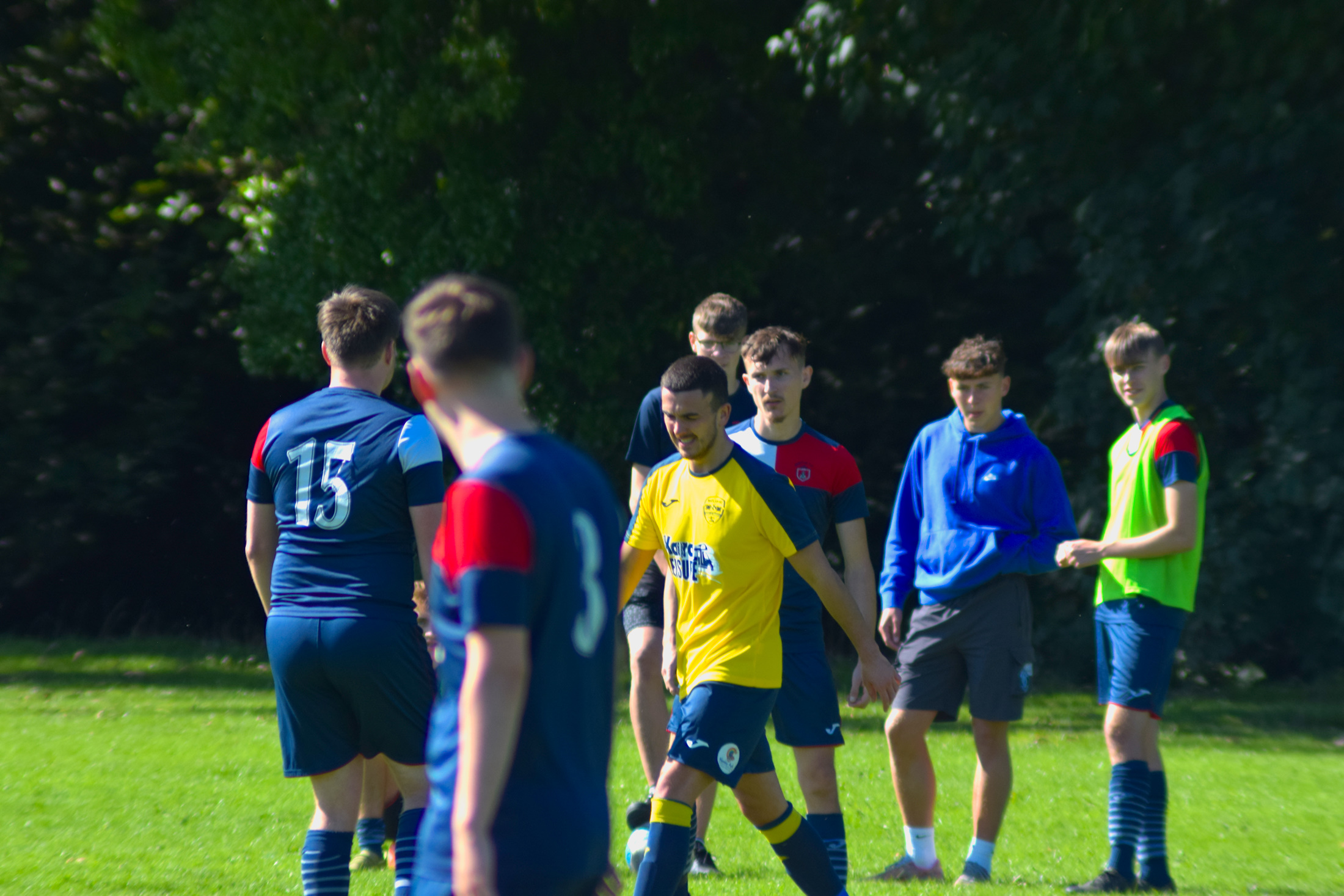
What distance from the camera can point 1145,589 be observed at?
5.47 meters

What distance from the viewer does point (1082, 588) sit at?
43.7 ft

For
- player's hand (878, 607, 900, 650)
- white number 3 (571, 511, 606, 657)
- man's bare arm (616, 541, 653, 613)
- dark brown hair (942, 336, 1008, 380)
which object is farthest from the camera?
player's hand (878, 607, 900, 650)

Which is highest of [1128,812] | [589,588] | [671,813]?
[589,588]

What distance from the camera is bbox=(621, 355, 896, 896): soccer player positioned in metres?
4.07

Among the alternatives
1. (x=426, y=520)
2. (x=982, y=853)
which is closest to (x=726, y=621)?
(x=426, y=520)

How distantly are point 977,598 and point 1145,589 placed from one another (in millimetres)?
693

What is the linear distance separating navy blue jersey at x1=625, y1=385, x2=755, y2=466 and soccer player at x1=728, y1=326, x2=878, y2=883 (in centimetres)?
55

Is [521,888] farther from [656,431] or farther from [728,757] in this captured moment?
[656,431]

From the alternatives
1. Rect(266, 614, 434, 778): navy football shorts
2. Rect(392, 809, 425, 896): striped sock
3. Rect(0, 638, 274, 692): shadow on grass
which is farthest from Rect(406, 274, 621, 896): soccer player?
Rect(0, 638, 274, 692): shadow on grass

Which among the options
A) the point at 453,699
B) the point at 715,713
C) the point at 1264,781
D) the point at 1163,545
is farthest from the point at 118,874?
the point at 1264,781

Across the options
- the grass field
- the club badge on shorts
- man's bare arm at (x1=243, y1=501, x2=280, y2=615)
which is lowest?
the grass field

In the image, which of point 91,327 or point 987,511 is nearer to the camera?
point 987,511

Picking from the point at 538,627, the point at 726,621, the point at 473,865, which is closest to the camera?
the point at 473,865

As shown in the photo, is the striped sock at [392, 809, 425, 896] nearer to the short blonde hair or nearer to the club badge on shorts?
the club badge on shorts
